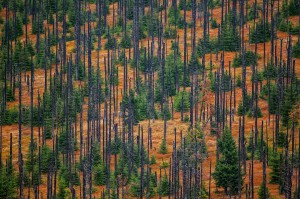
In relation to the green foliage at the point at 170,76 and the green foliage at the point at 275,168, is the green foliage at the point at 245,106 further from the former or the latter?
the green foliage at the point at 275,168

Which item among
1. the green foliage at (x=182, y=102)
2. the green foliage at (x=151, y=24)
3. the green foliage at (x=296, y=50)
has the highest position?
the green foliage at (x=151, y=24)

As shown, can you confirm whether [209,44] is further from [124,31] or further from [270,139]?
[270,139]

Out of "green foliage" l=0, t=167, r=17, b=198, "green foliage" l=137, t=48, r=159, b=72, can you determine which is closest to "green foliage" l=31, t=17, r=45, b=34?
"green foliage" l=137, t=48, r=159, b=72

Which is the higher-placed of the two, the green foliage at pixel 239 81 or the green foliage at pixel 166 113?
the green foliage at pixel 239 81

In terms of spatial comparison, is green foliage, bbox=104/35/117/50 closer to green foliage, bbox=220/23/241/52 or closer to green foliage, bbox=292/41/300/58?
green foliage, bbox=220/23/241/52

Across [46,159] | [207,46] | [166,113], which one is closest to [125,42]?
[207,46]

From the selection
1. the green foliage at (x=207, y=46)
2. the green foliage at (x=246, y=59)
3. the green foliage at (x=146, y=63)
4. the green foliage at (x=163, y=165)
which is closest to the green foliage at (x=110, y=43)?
the green foliage at (x=146, y=63)

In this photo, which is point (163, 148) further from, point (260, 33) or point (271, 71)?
point (260, 33)

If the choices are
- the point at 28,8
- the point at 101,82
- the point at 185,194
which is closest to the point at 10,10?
the point at 28,8

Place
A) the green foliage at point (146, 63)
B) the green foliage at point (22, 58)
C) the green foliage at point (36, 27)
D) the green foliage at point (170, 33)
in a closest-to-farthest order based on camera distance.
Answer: the green foliage at point (146, 63) → the green foliage at point (22, 58) → the green foliage at point (170, 33) → the green foliage at point (36, 27)
